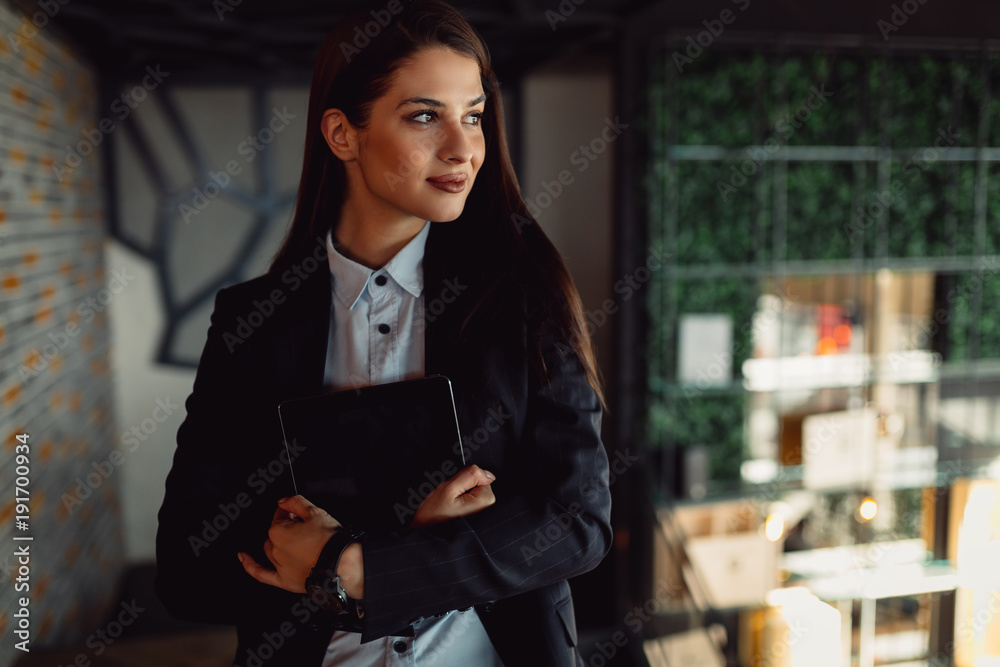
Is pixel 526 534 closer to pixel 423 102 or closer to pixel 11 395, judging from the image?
pixel 423 102

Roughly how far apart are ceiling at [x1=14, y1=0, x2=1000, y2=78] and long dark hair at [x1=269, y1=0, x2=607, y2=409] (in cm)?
171

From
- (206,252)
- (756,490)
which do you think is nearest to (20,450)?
(206,252)

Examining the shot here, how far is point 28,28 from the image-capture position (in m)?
2.47

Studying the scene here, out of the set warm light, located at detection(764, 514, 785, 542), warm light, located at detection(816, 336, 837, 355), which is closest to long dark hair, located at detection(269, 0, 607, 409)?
warm light, located at detection(764, 514, 785, 542)

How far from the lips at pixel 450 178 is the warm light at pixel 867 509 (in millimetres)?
3507

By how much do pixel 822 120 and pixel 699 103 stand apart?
678 millimetres

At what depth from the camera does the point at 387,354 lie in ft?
3.39

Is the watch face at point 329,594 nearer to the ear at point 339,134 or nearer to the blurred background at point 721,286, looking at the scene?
the ear at point 339,134

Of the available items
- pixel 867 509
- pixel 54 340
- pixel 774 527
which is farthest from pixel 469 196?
pixel 867 509

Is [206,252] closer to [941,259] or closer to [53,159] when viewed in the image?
[53,159]

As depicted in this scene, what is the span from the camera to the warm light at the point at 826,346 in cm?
373

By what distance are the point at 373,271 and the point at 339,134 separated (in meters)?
0.20

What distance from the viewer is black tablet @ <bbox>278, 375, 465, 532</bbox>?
0.98 meters

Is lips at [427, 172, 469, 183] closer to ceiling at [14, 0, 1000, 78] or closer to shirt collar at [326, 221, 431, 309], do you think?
shirt collar at [326, 221, 431, 309]
